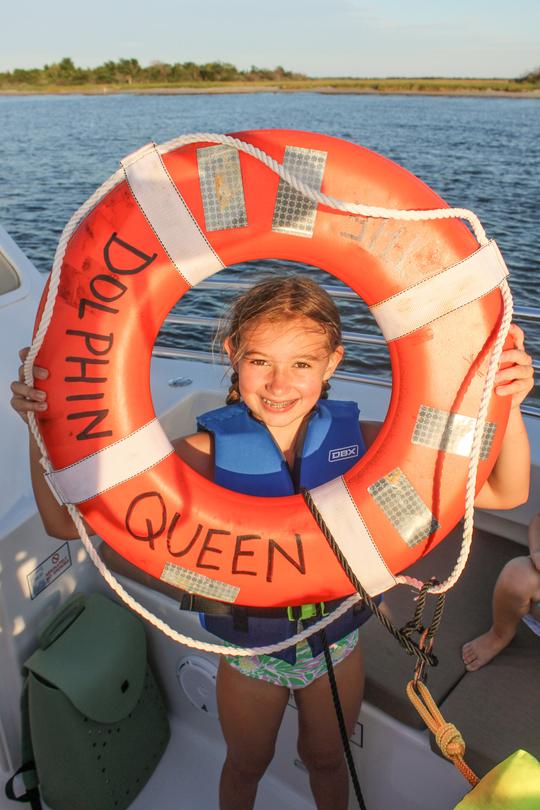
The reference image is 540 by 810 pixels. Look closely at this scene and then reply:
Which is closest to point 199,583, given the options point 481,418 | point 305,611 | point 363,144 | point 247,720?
point 305,611

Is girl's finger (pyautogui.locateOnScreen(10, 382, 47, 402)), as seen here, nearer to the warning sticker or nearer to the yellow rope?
the warning sticker

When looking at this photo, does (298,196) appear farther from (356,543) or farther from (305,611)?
(305,611)

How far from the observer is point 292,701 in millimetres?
1368

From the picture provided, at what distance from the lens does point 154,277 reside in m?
1.03

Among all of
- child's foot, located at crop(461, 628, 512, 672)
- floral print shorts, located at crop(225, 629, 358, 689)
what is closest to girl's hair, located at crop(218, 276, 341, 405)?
floral print shorts, located at crop(225, 629, 358, 689)

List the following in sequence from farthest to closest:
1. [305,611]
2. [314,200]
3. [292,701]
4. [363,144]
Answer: [363,144] < [292,701] < [305,611] < [314,200]

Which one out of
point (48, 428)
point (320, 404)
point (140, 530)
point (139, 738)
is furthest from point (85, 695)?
point (320, 404)

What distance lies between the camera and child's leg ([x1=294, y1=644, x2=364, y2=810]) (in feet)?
3.86

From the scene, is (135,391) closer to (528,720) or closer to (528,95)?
(528,720)

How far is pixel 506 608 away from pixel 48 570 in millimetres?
1075

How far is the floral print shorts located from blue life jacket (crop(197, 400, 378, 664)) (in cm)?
2

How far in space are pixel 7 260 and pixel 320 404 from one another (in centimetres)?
111

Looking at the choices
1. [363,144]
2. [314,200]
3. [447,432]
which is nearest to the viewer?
[314,200]

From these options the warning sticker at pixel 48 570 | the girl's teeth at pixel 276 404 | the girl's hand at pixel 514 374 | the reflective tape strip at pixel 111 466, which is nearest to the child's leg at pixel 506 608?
the girl's hand at pixel 514 374
